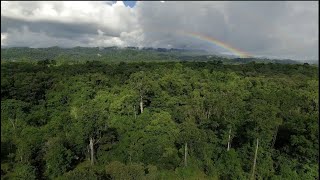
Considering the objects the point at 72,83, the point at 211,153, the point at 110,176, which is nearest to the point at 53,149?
the point at 110,176

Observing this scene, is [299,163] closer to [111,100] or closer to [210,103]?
[210,103]

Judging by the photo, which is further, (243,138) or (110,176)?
(243,138)

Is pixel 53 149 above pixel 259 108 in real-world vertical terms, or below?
below

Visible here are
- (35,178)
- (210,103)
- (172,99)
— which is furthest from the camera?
(172,99)

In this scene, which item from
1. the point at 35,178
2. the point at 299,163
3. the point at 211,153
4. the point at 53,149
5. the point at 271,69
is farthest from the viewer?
the point at 271,69

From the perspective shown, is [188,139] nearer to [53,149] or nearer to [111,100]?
[53,149]

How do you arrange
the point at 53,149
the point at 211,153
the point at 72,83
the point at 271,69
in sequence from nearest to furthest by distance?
the point at 53,149
the point at 211,153
the point at 72,83
the point at 271,69

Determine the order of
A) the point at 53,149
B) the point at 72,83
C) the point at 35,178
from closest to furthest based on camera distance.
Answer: the point at 35,178 < the point at 53,149 < the point at 72,83

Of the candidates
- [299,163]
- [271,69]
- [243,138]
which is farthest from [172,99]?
[271,69]

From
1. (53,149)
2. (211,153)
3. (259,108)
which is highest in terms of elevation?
(259,108)
